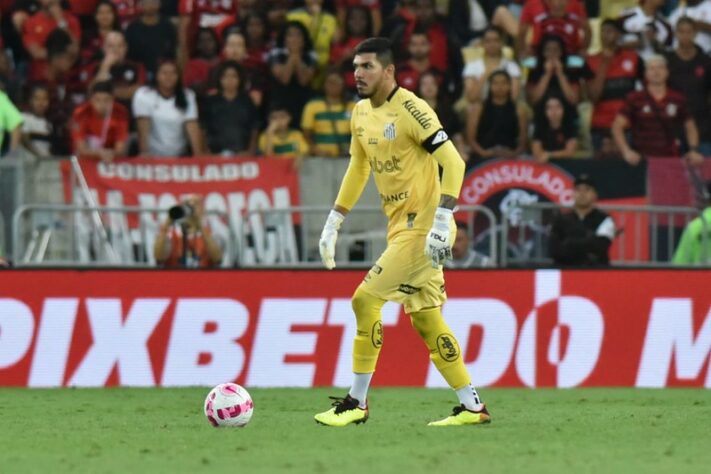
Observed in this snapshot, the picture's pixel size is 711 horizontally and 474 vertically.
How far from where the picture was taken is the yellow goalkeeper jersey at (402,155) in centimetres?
1077

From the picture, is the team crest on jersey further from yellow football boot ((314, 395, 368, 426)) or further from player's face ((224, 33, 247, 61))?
player's face ((224, 33, 247, 61))

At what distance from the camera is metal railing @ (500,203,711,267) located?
17297mm

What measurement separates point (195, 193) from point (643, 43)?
20.2ft

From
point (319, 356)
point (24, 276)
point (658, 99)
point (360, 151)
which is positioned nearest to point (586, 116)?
point (658, 99)

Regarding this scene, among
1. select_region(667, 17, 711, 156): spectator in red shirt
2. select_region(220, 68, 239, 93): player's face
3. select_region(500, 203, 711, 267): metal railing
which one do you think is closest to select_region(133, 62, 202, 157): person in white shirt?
select_region(220, 68, 239, 93): player's face

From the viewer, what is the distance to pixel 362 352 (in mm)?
10836

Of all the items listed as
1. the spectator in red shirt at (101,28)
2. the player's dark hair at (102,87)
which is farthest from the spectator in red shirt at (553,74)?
the spectator in red shirt at (101,28)

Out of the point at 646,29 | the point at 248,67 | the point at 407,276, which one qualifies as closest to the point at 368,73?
the point at 407,276

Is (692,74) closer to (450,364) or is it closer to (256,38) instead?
(256,38)

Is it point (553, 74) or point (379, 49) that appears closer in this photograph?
point (379, 49)

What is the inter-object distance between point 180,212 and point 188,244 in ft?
1.44

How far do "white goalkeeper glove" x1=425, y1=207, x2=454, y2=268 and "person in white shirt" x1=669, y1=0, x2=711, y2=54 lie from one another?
10.7 m

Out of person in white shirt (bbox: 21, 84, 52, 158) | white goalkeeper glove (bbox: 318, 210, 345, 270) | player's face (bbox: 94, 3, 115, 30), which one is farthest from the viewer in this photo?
player's face (bbox: 94, 3, 115, 30)

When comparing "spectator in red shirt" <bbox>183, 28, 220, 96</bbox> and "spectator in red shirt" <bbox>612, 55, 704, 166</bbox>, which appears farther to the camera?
"spectator in red shirt" <bbox>183, 28, 220, 96</bbox>
